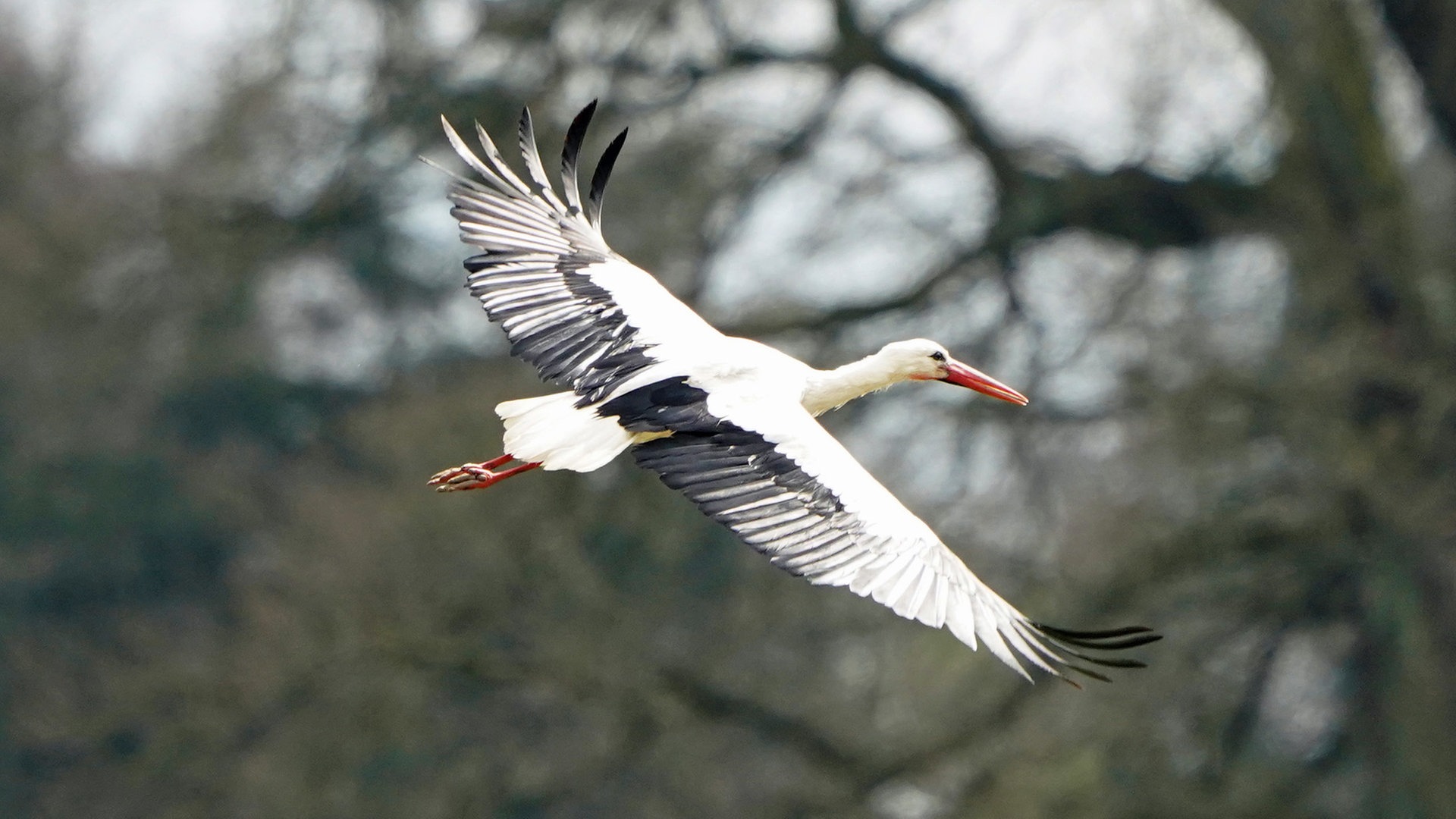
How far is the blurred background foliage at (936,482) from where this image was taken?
15.1m

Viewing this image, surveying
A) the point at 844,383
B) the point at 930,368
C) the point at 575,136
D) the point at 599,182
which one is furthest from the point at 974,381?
the point at 575,136

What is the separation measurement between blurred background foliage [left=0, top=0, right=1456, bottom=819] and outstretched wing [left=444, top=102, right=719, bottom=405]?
270 inches

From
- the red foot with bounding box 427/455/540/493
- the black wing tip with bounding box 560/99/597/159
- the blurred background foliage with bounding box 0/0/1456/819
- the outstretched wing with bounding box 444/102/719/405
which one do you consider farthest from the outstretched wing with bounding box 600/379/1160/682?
the blurred background foliage with bounding box 0/0/1456/819

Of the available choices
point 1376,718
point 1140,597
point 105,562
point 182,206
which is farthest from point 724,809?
point 105,562

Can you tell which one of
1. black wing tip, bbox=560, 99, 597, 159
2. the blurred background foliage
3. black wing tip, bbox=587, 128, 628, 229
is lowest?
the blurred background foliage

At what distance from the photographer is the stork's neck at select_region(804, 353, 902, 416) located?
794 centimetres

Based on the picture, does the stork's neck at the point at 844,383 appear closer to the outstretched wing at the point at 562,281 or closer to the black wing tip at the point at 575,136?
the outstretched wing at the point at 562,281

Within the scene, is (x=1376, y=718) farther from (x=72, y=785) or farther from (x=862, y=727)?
(x=72, y=785)

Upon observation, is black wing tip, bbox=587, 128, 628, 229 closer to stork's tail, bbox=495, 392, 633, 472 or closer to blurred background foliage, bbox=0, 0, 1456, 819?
stork's tail, bbox=495, 392, 633, 472

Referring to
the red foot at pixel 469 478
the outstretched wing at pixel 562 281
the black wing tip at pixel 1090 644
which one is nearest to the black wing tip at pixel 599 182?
the outstretched wing at pixel 562 281

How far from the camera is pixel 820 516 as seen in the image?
698cm

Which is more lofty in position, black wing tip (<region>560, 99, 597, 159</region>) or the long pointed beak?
black wing tip (<region>560, 99, 597, 159</region>)

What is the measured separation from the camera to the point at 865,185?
16828mm

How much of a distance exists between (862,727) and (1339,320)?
429cm
